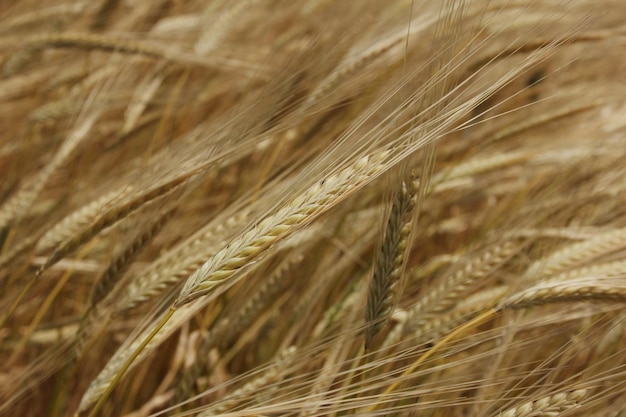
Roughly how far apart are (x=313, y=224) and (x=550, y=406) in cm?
55

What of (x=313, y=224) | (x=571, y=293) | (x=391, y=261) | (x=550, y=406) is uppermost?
(x=313, y=224)

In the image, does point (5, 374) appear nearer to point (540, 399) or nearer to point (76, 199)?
point (76, 199)

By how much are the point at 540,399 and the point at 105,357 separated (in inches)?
34.4

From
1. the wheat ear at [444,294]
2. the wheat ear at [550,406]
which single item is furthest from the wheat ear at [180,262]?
the wheat ear at [550,406]

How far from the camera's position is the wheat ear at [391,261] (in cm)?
79

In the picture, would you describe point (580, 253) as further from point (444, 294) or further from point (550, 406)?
point (550, 406)

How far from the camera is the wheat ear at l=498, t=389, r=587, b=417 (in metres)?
0.73

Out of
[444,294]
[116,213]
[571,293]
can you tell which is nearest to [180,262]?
[116,213]

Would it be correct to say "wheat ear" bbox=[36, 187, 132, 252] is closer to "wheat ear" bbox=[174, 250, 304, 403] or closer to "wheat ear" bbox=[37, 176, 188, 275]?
"wheat ear" bbox=[37, 176, 188, 275]

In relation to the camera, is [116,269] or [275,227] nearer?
[275,227]

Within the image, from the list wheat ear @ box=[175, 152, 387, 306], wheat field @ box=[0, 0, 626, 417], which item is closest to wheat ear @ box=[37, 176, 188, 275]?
wheat field @ box=[0, 0, 626, 417]

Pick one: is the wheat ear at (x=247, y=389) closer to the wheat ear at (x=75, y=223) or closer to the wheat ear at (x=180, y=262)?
the wheat ear at (x=180, y=262)

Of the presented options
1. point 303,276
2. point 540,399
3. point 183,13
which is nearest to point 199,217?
point 303,276

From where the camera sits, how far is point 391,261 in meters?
0.79
